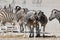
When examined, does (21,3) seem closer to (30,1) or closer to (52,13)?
(30,1)

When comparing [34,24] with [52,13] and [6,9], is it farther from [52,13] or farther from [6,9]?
[6,9]

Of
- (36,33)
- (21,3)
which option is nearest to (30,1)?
(21,3)

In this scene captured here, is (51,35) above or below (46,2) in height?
below

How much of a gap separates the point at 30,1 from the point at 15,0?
0.52 feet

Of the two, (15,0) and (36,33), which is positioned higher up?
(15,0)

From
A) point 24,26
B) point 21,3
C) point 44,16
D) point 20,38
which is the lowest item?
point 20,38

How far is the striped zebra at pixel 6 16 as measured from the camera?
135 centimetres

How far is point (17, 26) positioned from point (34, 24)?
0.18m

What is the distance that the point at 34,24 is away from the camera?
4.48 feet

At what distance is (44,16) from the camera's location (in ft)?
4.49

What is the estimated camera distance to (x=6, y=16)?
4.48 ft

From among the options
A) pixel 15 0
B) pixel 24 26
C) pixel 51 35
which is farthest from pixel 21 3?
pixel 51 35

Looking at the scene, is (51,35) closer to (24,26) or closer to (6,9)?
(24,26)

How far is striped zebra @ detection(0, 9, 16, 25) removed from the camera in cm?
135
